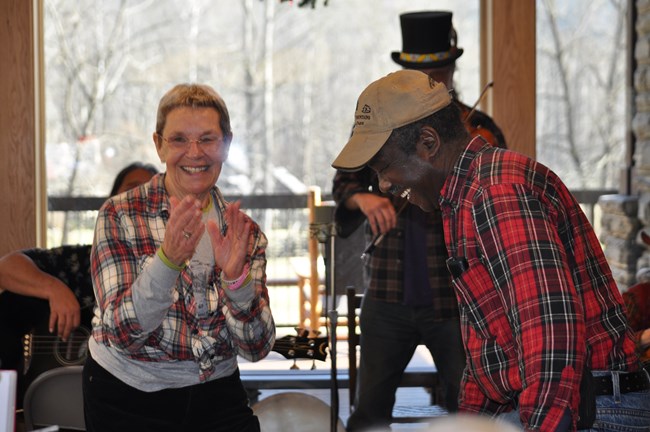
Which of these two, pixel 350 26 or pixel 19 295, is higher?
pixel 350 26

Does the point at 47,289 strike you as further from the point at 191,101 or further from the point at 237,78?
the point at 237,78

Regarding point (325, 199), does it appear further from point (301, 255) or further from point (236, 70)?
point (236, 70)

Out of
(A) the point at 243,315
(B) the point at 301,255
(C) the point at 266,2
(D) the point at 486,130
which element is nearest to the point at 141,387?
(A) the point at 243,315

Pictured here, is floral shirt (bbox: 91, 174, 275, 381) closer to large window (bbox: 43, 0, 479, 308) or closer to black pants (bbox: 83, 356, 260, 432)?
black pants (bbox: 83, 356, 260, 432)

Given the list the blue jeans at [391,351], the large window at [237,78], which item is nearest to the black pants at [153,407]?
the blue jeans at [391,351]

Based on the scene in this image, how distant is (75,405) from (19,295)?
470 millimetres

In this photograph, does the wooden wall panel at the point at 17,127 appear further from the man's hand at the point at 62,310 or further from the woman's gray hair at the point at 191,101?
the woman's gray hair at the point at 191,101

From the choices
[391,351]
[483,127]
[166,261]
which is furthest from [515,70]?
[166,261]

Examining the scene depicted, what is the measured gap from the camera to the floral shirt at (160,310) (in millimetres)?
2309

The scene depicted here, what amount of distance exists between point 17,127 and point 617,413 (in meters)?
3.34

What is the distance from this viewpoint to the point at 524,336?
1.67 metres

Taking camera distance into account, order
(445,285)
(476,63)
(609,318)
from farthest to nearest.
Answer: (476,63) → (445,285) → (609,318)

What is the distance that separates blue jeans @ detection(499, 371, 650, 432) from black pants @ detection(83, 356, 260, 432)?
2.83ft

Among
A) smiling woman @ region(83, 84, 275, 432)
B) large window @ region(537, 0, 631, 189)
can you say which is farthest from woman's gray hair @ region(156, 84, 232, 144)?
large window @ region(537, 0, 631, 189)
